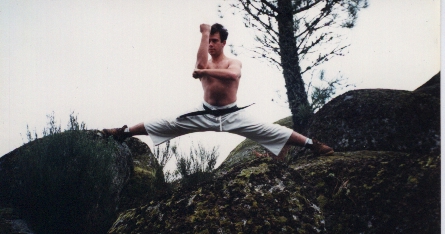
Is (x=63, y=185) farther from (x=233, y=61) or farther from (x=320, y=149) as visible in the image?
(x=320, y=149)

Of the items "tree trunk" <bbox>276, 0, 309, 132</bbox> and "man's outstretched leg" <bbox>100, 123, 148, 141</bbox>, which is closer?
"man's outstretched leg" <bbox>100, 123, 148, 141</bbox>

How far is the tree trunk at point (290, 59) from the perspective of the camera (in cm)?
509

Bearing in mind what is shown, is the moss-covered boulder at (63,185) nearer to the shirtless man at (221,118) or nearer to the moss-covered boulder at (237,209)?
the shirtless man at (221,118)

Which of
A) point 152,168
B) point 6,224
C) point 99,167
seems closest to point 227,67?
point 99,167

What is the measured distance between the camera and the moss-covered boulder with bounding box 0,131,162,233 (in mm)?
2730

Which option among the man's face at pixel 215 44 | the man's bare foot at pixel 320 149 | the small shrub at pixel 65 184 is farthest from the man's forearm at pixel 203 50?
the man's bare foot at pixel 320 149

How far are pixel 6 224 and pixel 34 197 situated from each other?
257 millimetres

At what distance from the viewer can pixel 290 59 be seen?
5113 millimetres

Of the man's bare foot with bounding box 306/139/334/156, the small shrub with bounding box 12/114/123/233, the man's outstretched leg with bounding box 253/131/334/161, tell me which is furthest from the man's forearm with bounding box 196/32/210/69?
the man's bare foot with bounding box 306/139/334/156

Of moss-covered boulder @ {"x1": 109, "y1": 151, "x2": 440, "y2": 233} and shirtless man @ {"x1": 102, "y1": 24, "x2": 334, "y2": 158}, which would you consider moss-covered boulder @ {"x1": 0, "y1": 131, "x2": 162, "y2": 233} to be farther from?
moss-covered boulder @ {"x1": 109, "y1": 151, "x2": 440, "y2": 233}

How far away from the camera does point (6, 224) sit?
261 cm

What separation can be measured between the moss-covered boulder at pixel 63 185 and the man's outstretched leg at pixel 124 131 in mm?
289

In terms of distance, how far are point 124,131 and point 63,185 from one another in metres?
0.92

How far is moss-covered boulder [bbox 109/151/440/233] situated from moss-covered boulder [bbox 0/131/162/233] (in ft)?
2.66
